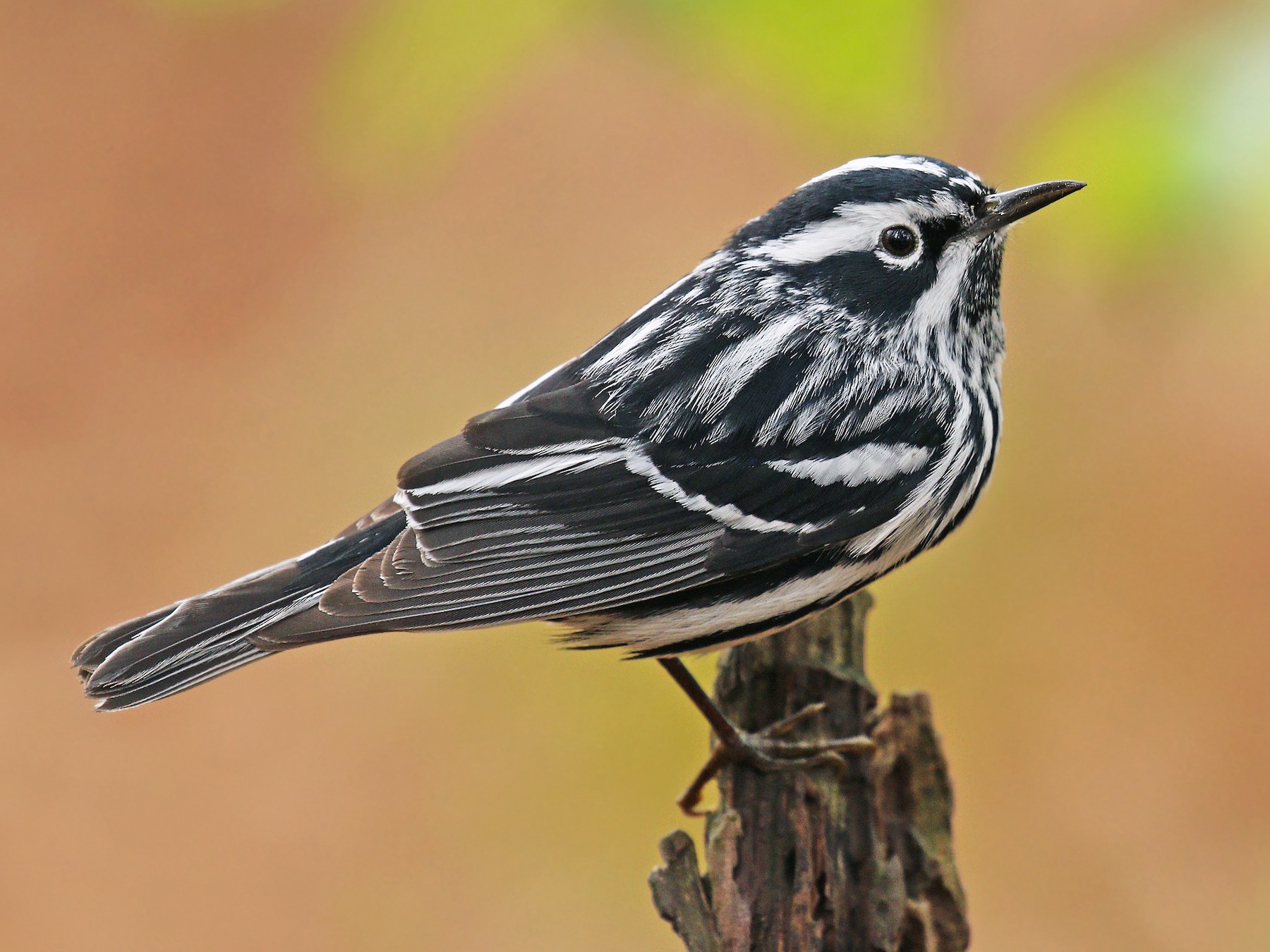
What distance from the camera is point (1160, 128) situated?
202 cm

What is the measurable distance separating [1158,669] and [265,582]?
378cm

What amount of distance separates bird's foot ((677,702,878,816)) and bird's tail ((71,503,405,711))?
3.15 ft

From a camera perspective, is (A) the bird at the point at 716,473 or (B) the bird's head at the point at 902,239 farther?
(B) the bird's head at the point at 902,239

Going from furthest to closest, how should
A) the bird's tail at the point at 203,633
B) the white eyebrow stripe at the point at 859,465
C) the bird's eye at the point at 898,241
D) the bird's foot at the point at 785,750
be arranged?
the bird's foot at the point at 785,750
the bird's eye at the point at 898,241
the white eyebrow stripe at the point at 859,465
the bird's tail at the point at 203,633

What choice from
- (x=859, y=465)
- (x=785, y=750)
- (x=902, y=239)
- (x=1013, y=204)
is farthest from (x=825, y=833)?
(x=1013, y=204)

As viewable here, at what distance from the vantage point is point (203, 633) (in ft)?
9.30

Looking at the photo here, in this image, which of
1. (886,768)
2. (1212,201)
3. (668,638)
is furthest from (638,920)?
(1212,201)

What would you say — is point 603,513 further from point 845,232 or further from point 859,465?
point 845,232

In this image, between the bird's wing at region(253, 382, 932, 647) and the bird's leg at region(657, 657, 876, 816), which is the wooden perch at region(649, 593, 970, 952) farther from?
the bird's wing at region(253, 382, 932, 647)

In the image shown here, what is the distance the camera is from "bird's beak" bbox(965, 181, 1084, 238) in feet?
9.66

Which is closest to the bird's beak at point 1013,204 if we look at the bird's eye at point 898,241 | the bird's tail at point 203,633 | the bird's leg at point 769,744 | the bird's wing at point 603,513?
the bird's eye at point 898,241

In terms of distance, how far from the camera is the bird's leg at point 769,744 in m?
3.18

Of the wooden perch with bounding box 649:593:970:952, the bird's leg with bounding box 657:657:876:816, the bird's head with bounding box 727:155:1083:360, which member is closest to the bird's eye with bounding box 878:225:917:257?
the bird's head with bounding box 727:155:1083:360

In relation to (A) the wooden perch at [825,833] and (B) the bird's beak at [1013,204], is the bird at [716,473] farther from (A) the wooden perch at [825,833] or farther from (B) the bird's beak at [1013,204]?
(A) the wooden perch at [825,833]
